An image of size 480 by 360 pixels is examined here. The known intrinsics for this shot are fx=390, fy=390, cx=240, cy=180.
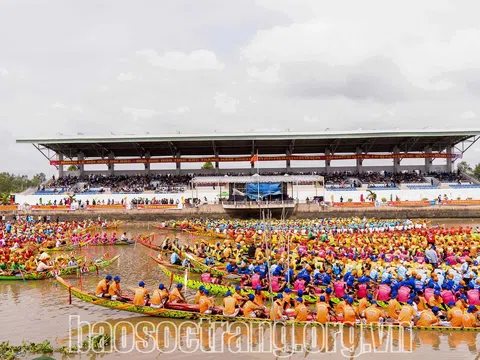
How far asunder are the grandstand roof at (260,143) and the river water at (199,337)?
38385mm

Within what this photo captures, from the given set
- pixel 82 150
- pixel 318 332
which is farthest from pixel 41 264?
pixel 82 150

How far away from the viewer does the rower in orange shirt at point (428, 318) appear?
10930 millimetres

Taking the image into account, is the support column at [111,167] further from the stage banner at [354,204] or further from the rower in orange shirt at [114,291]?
the rower in orange shirt at [114,291]

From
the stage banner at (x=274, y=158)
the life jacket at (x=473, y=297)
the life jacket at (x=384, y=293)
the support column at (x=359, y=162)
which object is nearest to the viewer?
the life jacket at (x=473, y=297)

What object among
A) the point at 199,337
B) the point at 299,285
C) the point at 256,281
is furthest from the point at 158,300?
the point at 299,285

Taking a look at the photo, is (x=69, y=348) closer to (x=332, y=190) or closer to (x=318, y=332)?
(x=318, y=332)

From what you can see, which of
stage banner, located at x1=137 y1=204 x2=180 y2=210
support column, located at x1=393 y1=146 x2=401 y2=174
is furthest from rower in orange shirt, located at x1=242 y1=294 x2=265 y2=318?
support column, located at x1=393 y1=146 x2=401 y2=174

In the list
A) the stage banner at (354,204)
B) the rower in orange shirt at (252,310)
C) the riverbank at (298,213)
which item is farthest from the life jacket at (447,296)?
the stage banner at (354,204)

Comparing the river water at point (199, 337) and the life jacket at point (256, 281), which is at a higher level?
the life jacket at point (256, 281)

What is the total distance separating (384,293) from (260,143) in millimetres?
43278

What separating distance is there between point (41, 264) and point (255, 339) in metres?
12.1

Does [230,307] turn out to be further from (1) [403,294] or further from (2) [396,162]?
(2) [396,162]

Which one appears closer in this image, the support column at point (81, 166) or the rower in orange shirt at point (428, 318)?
the rower in orange shirt at point (428, 318)

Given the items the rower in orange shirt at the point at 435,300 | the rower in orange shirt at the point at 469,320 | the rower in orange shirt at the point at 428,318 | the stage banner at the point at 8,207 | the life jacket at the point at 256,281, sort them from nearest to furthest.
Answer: the rower in orange shirt at the point at 469,320
the rower in orange shirt at the point at 428,318
the rower in orange shirt at the point at 435,300
the life jacket at the point at 256,281
the stage banner at the point at 8,207
